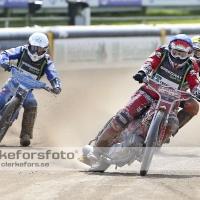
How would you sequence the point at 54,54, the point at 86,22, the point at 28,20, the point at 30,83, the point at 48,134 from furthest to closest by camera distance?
the point at 28,20 → the point at 86,22 → the point at 54,54 → the point at 48,134 → the point at 30,83

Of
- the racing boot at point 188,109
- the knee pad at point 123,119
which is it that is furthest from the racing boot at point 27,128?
the knee pad at point 123,119

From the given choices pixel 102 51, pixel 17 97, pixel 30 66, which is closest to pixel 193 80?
pixel 17 97

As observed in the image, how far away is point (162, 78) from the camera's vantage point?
877cm

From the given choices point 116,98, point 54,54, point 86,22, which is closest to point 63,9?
point 86,22

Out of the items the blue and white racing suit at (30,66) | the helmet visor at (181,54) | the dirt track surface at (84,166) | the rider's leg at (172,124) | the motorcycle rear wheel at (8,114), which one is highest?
the helmet visor at (181,54)

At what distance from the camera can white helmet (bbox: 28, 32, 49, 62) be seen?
35.1ft

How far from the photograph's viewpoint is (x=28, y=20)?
24.0 metres

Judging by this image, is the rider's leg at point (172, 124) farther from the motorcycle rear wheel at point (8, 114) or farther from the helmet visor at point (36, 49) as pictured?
the helmet visor at point (36, 49)

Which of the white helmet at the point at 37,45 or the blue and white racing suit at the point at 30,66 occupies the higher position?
the white helmet at the point at 37,45

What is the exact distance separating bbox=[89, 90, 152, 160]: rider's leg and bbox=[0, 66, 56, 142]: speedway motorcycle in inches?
72.7

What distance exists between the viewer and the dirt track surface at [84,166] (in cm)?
694

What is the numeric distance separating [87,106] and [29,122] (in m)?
2.39

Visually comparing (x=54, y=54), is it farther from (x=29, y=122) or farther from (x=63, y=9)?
(x=63, y=9)

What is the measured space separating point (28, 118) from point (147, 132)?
10.7 feet
